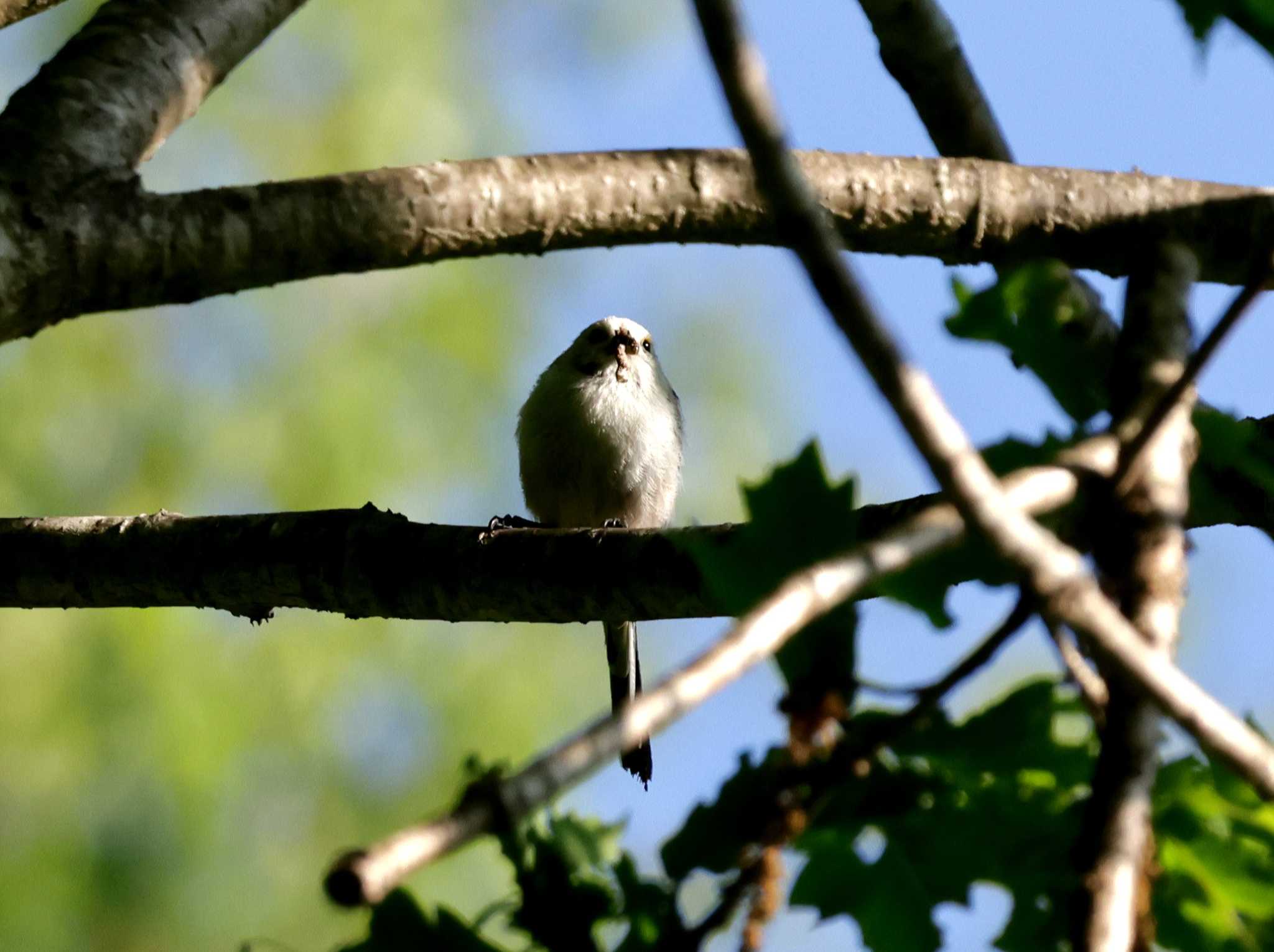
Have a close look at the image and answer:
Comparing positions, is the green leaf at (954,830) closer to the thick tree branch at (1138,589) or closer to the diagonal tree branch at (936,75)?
the thick tree branch at (1138,589)

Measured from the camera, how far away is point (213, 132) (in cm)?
997

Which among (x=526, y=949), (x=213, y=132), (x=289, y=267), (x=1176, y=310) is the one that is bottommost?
(x=526, y=949)

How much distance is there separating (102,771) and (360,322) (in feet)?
11.8

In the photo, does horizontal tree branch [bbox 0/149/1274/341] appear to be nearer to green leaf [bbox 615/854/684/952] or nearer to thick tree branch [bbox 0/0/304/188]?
thick tree branch [bbox 0/0/304/188]

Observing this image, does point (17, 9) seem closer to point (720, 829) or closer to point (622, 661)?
point (720, 829)

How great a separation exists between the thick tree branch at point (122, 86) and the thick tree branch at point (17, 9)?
31cm

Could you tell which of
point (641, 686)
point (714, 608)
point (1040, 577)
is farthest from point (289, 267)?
point (641, 686)

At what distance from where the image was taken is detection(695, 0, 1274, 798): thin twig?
131 centimetres

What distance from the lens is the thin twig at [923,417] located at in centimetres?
131

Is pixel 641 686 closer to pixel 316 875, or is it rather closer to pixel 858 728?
pixel 316 875

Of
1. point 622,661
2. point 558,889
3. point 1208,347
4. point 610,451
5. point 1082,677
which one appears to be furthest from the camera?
point 622,661

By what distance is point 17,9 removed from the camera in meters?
3.49

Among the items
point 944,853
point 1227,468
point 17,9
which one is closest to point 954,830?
point 944,853

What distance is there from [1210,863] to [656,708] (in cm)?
96
